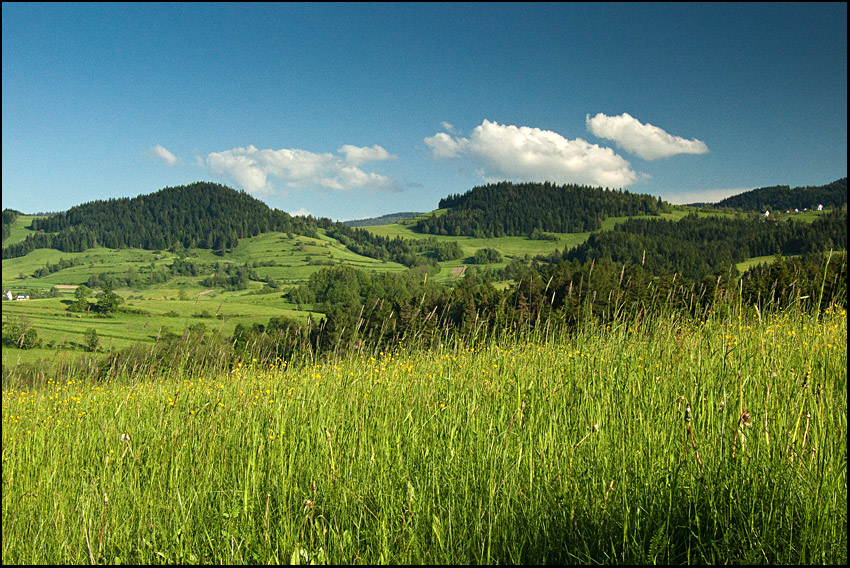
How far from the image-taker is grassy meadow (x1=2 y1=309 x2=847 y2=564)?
1967 millimetres

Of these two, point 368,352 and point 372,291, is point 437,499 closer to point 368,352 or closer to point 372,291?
point 368,352

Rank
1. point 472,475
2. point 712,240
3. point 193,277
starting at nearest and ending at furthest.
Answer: point 472,475
point 712,240
point 193,277

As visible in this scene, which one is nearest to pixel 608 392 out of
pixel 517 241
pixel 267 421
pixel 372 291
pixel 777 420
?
pixel 777 420

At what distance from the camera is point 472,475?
2666mm

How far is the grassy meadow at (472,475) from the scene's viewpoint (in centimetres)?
197

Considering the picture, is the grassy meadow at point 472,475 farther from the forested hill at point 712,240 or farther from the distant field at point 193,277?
the forested hill at point 712,240

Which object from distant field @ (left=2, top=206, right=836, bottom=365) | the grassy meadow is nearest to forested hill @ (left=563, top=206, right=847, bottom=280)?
distant field @ (left=2, top=206, right=836, bottom=365)

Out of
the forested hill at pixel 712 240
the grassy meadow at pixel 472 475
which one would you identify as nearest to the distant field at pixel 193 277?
the forested hill at pixel 712 240

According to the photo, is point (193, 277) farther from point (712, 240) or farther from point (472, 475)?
point (472, 475)

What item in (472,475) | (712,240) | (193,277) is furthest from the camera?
(193,277)

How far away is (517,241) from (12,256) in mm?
192523

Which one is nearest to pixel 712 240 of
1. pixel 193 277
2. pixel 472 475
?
pixel 472 475

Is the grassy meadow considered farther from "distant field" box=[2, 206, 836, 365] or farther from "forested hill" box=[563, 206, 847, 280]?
"forested hill" box=[563, 206, 847, 280]

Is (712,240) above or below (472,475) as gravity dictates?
above
